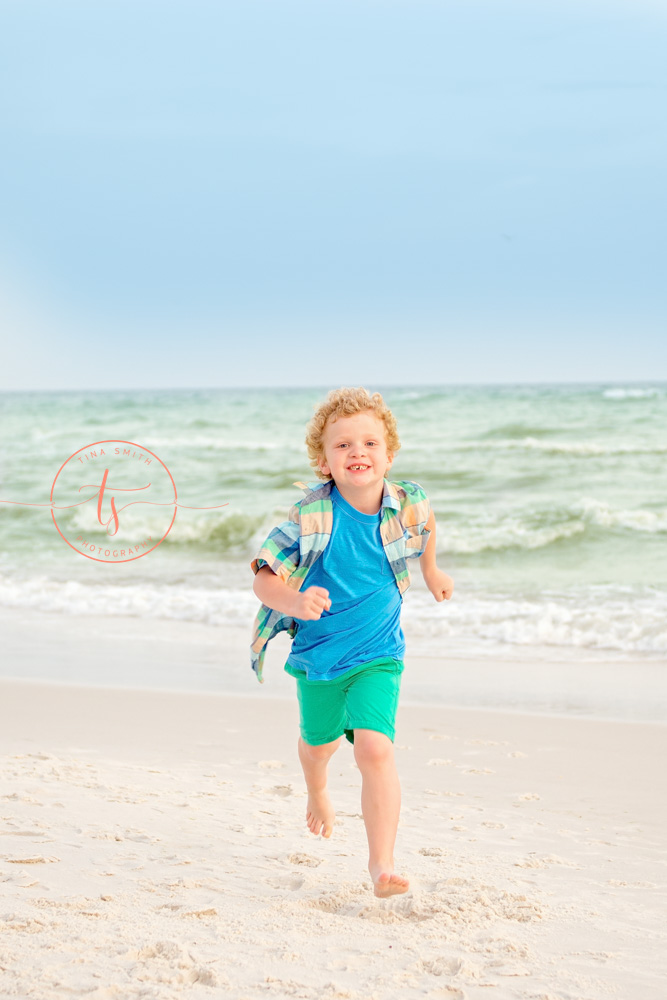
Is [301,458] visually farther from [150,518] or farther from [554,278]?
[554,278]

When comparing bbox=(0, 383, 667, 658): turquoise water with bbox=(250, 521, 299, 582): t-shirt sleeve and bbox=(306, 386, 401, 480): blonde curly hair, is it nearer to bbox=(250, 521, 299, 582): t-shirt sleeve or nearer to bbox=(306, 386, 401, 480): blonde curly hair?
bbox=(306, 386, 401, 480): blonde curly hair

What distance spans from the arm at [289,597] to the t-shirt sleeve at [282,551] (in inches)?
0.9

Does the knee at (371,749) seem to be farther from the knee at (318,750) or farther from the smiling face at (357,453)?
the smiling face at (357,453)

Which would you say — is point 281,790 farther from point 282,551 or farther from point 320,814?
point 282,551

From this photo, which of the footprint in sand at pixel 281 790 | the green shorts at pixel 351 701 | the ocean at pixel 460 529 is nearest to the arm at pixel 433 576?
the green shorts at pixel 351 701

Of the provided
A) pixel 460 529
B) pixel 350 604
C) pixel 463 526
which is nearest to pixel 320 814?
pixel 350 604

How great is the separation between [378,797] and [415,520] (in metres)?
0.82

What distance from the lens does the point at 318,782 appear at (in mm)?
3062

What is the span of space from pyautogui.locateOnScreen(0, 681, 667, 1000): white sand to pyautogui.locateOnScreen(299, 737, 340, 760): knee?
1.15 feet


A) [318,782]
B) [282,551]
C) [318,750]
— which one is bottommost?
[318,782]

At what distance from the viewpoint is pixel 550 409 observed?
29297mm

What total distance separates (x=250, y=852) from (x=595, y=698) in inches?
122

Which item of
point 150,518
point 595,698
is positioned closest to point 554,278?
point 150,518

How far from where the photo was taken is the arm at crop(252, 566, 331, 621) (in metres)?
2.69
